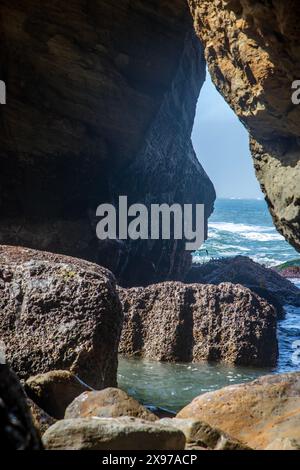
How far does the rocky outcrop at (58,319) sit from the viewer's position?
6.07m

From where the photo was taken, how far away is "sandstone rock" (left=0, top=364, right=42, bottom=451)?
1.75m

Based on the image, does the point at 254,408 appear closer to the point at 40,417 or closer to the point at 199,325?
the point at 40,417

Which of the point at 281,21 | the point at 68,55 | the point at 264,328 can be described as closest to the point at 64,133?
the point at 68,55

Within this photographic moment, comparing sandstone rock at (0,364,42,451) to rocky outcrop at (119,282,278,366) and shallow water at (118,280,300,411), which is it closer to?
shallow water at (118,280,300,411)

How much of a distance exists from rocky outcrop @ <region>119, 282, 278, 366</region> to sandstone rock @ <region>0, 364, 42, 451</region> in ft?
24.4

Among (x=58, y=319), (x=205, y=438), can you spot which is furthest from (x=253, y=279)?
(x=205, y=438)

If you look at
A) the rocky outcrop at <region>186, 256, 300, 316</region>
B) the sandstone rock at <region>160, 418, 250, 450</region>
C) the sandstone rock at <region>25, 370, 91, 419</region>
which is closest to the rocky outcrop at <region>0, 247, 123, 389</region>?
the sandstone rock at <region>25, 370, 91, 419</region>

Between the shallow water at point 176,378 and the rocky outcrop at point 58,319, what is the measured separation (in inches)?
39.1

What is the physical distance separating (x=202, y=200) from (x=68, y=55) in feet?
24.7

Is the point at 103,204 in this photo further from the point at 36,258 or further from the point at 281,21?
the point at 281,21

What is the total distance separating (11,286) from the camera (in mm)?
6355

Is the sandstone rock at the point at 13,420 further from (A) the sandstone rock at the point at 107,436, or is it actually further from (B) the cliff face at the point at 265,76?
(B) the cliff face at the point at 265,76

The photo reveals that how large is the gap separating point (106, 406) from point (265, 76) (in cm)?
412

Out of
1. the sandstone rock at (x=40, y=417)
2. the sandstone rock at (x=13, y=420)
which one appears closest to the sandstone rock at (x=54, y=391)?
the sandstone rock at (x=40, y=417)
